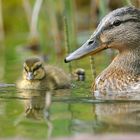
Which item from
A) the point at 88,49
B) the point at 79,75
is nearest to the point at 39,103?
the point at 88,49

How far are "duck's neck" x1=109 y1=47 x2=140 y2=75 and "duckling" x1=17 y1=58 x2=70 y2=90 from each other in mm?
474

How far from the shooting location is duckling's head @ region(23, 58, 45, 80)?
5.73m

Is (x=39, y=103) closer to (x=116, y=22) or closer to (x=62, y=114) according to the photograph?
(x=62, y=114)

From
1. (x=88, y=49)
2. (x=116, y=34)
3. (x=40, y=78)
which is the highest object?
(x=116, y=34)

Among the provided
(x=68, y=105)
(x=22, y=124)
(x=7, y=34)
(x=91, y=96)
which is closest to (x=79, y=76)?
(x=91, y=96)

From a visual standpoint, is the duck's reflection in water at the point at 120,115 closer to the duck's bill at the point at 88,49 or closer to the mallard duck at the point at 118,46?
the mallard duck at the point at 118,46

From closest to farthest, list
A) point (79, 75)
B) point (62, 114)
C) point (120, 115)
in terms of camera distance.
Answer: point (120, 115) < point (62, 114) < point (79, 75)

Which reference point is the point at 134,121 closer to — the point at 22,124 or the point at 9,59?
the point at 22,124

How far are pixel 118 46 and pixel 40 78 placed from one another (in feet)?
2.36

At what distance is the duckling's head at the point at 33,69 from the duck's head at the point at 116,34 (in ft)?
0.92

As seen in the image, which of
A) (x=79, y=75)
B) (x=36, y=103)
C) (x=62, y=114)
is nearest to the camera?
(x=62, y=114)

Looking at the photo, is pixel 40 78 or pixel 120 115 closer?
pixel 120 115

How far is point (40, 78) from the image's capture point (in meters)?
5.82

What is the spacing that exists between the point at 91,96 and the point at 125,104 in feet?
1.93
